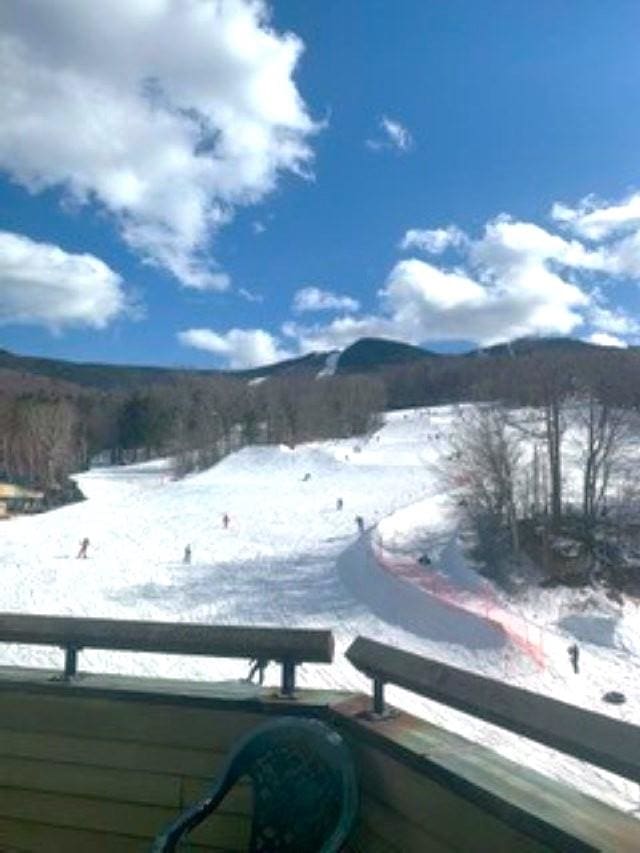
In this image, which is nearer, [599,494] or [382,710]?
[382,710]

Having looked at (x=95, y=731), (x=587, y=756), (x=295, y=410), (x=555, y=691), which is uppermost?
(x=295, y=410)

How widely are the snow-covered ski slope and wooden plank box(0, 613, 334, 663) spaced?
11.1m

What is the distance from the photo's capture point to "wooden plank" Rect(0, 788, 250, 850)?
3562mm

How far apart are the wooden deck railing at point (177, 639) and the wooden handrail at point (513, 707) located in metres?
0.20

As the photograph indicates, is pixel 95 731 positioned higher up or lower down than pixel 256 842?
higher up

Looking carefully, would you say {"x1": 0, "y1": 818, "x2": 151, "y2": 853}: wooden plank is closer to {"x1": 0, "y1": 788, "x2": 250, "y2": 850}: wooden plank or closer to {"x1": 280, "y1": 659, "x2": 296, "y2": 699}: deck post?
{"x1": 0, "y1": 788, "x2": 250, "y2": 850}: wooden plank

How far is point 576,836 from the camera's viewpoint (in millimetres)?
2350

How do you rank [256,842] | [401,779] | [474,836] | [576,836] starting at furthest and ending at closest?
[256,842] < [401,779] < [474,836] < [576,836]

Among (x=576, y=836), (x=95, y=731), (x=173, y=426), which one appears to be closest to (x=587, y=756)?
(x=576, y=836)

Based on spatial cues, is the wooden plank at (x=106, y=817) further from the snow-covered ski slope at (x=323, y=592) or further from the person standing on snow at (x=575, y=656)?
the person standing on snow at (x=575, y=656)

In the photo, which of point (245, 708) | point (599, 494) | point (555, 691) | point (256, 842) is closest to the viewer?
point (256, 842)

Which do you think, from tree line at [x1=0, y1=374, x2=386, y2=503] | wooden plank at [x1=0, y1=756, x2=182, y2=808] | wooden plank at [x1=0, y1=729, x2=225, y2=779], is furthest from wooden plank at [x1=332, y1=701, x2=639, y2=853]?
tree line at [x1=0, y1=374, x2=386, y2=503]

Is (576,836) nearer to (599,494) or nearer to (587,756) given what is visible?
(587,756)

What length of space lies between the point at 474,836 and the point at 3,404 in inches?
4298
